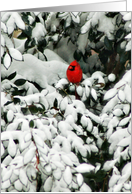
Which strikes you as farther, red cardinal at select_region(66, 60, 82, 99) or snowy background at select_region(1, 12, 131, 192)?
red cardinal at select_region(66, 60, 82, 99)

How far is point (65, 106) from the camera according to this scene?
2.96 ft

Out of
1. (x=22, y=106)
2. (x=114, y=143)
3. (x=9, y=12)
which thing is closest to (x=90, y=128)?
(x=114, y=143)

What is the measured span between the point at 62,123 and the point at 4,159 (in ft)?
0.88

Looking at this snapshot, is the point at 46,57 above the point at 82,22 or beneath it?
beneath

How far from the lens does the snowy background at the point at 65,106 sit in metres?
0.79

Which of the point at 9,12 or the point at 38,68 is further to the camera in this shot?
the point at 38,68

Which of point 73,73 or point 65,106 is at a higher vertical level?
point 73,73

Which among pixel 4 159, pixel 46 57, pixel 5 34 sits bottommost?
pixel 4 159

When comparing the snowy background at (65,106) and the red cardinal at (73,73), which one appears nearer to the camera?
the snowy background at (65,106)

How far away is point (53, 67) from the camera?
104cm

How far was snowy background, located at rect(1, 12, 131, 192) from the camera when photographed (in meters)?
0.79

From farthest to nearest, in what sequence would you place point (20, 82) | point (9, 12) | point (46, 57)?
point (46, 57) < point (20, 82) < point (9, 12)

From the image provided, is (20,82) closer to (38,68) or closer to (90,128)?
(38,68)

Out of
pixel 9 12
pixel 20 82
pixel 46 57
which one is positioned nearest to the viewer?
pixel 9 12
